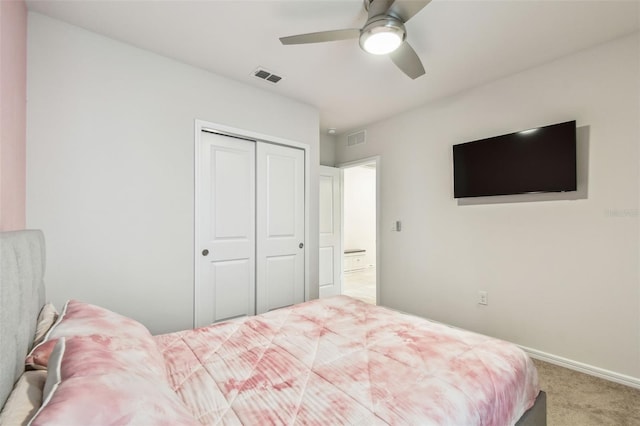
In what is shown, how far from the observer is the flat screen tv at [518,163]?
2389 millimetres

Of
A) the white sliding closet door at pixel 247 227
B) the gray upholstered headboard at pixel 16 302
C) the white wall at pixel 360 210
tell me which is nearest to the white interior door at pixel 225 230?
the white sliding closet door at pixel 247 227

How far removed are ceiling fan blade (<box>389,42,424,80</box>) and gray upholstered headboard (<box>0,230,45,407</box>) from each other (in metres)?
2.15

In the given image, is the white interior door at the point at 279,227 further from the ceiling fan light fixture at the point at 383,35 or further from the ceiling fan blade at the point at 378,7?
the ceiling fan blade at the point at 378,7

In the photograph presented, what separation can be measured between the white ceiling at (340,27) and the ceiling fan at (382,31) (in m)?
0.27

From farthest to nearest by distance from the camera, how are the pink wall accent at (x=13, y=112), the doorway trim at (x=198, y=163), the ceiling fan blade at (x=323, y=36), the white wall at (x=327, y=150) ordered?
the white wall at (x=327, y=150)
the doorway trim at (x=198, y=163)
the ceiling fan blade at (x=323, y=36)
the pink wall accent at (x=13, y=112)

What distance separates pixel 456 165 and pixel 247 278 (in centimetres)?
256

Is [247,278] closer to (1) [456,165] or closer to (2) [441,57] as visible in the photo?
(1) [456,165]

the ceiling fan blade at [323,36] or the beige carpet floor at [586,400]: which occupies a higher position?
the ceiling fan blade at [323,36]

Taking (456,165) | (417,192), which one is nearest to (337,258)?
(417,192)

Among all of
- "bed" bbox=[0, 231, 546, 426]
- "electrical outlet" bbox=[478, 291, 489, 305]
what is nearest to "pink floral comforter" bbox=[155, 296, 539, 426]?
"bed" bbox=[0, 231, 546, 426]

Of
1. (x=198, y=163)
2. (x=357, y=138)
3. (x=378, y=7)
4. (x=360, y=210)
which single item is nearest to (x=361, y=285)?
(x=360, y=210)

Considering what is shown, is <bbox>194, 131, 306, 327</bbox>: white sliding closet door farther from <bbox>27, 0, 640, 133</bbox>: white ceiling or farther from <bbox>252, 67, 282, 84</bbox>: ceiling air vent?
<bbox>27, 0, 640, 133</bbox>: white ceiling

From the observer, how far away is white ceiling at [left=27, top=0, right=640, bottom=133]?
1905 mm

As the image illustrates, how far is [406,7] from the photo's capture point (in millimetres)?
1576
